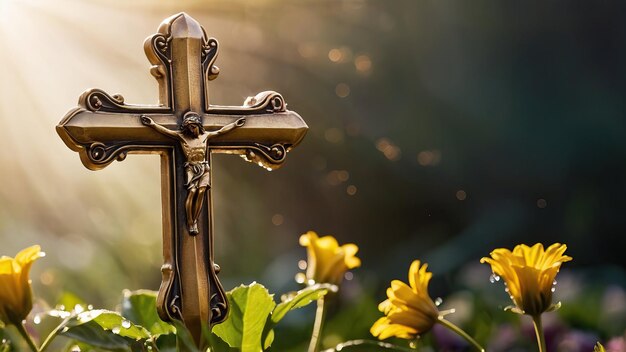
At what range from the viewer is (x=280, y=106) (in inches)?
35.6

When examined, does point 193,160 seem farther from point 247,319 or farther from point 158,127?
point 247,319

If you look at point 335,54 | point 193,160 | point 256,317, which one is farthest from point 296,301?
point 335,54

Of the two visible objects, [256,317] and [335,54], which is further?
[335,54]

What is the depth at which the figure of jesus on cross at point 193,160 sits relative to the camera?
0.81 metres

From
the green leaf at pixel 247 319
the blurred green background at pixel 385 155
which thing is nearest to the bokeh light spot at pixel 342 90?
the blurred green background at pixel 385 155

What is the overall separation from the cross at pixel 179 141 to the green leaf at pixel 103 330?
0.04 meters

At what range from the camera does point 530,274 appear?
77 centimetres

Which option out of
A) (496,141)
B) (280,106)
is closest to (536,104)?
(496,141)

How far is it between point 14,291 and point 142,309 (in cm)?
16

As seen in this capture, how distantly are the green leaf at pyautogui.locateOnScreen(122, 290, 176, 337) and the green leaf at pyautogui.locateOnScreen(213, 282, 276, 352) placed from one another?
Result: 2.9 inches

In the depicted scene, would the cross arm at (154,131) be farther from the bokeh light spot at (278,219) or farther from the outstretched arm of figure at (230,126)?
the bokeh light spot at (278,219)

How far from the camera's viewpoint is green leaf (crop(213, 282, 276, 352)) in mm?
794

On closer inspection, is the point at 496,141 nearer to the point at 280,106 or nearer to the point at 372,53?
the point at 372,53

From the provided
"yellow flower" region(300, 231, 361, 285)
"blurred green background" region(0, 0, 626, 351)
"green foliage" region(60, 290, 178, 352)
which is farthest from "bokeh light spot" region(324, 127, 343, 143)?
"green foliage" region(60, 290, 178, 352)
